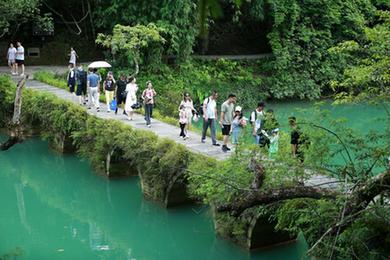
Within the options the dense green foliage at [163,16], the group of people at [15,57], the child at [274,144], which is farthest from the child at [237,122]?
the group of people at [15,57]

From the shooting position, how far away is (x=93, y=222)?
1458 centimetres

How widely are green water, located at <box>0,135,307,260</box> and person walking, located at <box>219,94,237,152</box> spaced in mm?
1779

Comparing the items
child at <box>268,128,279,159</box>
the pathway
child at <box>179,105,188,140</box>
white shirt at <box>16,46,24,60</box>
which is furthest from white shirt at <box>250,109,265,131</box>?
white shirt at <box>16,46,24,60</box>

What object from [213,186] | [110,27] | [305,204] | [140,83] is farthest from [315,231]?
[110,27]

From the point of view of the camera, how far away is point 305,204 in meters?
8.80

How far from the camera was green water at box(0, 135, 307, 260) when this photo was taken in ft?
40.9

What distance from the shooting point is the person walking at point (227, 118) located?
43.6ft

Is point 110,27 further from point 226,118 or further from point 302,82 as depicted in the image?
point 226,118

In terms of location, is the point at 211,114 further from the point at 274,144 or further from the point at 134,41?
the point at 134,41

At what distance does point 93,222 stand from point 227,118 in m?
4.18

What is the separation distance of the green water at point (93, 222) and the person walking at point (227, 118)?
5.84 ft

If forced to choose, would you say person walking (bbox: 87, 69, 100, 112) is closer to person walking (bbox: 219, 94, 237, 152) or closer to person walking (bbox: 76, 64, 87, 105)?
person walking (bbox: 76, 64, 87, 105)

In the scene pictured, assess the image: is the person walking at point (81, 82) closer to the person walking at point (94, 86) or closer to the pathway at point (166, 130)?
the person walking at point (94, 86)

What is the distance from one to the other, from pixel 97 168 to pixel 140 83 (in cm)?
904
